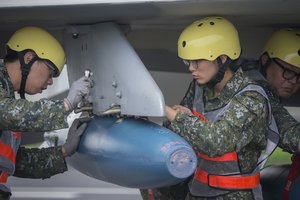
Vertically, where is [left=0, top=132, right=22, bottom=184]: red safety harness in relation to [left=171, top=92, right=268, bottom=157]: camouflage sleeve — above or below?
below

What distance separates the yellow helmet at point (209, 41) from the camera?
3535mm

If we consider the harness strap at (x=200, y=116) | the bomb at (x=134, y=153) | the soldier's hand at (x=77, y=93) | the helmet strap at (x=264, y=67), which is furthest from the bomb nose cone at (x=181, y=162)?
the helmet strap at (x=264, y=67)

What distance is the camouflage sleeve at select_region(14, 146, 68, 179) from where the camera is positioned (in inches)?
158

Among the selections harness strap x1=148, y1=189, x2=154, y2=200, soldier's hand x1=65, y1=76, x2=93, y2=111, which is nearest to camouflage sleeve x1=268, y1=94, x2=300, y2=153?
harness strap x1=148, y1=189, x2=154, y2=200

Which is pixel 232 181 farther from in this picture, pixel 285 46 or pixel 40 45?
pixel 40 45

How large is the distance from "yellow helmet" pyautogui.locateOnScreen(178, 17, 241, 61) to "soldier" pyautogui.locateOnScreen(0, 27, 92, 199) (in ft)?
2.03

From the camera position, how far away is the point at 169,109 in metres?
3.47

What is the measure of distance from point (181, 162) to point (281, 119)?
35.4 inches

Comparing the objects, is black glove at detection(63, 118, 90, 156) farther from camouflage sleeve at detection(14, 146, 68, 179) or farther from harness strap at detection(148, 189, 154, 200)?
harness strap at detection(148, 189, 154, 200)

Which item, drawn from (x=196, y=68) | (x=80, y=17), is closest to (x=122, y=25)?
(x=80, y=17)

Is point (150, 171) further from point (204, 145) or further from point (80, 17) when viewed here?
point (80, 17)

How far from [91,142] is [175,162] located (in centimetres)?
75

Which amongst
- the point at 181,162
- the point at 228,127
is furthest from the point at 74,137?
the point at 228,127

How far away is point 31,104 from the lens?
11.3 feet
